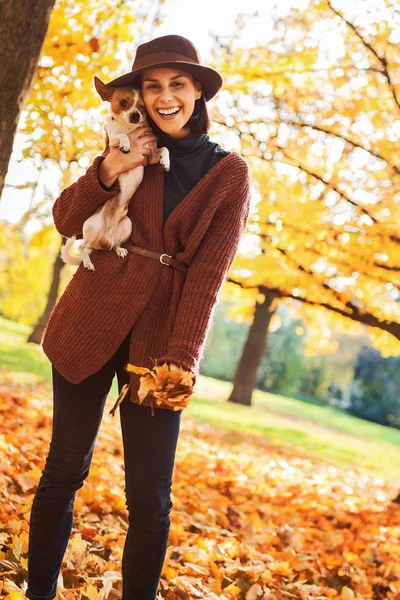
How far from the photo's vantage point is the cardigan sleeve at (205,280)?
1965 millimetres

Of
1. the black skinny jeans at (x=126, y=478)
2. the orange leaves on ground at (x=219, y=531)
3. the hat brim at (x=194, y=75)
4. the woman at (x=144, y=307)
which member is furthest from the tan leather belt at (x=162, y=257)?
the orange leaves on ground at (x=219, y=531)

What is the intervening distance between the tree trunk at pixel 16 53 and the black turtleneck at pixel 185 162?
1200mm

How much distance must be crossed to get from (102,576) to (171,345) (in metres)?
1.52

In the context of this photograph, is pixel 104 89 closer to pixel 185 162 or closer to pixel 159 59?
pixel 159 59

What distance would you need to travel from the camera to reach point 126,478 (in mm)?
2037

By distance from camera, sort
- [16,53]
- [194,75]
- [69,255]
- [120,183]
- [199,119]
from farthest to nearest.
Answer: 1. [16,53]
2. [69,255]
3. [199,119]
4. [194,75]
5. [120,183]

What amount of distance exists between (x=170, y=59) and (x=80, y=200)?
1.99 ft

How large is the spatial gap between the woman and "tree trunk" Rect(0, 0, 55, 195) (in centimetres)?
109

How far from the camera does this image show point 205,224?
6.74 ft

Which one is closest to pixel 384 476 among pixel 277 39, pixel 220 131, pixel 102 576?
pixel 220 131

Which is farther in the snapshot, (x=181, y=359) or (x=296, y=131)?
(x=296, y=131)

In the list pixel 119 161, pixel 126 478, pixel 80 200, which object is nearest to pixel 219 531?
pixel 126 478

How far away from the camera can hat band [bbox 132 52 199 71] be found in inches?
84.8

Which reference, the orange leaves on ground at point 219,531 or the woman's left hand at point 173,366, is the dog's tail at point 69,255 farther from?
the orange leaves on ground at point 219,531
